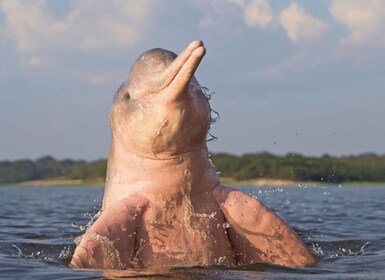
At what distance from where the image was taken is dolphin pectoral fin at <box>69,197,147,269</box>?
7.53 m

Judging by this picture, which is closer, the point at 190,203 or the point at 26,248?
the point at 190,203

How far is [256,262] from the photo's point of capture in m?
8.23

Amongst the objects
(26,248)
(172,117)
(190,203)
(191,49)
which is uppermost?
(191,49)

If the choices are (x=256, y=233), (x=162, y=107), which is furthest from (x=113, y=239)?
(x=256, y=233)

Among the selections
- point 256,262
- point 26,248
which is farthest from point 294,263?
point 26,248

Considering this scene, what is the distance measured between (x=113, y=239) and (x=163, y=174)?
746mm

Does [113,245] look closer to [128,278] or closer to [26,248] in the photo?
[128,278]

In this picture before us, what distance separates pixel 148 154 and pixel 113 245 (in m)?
0.87

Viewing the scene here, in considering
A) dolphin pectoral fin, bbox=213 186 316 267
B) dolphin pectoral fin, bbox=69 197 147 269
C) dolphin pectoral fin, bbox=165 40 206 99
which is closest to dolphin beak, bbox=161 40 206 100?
dolphin pectoral fin, bbox=165 40 206 99

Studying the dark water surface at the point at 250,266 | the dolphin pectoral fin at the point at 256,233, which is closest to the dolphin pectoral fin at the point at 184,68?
the dolphin pectoral fin at the point at 256,233

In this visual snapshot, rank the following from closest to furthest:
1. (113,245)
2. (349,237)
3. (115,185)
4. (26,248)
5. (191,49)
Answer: (191,49), (113,245), (115,185), (26,248), (349,237)

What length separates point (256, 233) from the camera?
819 cm

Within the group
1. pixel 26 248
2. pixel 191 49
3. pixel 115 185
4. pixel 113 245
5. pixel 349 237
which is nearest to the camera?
pixel 191 49

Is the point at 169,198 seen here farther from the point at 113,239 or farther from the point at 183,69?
the point at 183,69
